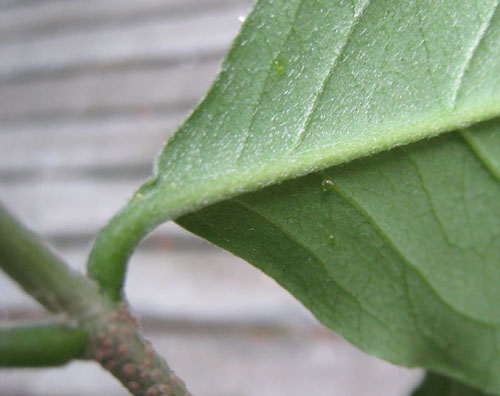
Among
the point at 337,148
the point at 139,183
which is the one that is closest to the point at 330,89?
the point at 337,148

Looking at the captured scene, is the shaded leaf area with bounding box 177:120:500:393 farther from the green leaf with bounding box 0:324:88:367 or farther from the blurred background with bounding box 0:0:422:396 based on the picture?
the blurred background with bounding box 0:0:422:396

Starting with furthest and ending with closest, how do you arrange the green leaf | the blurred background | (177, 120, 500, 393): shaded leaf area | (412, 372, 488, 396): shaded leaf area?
the blurred background
(412, 372, 488, 396): shaded leaf area
(177, 120, 500, 393): shaded leaf area
the green leaf

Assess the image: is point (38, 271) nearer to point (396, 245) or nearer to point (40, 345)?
point (40, 345)

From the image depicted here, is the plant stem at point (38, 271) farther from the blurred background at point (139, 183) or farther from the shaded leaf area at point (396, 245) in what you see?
the blurred background at point (139, 183)

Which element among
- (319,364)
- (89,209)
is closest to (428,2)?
(319,364)

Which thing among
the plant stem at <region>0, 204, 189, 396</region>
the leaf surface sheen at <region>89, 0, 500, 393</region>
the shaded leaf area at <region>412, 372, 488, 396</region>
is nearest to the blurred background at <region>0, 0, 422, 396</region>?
the shaded leaf area at <region>412, 372, 488, 396</region>

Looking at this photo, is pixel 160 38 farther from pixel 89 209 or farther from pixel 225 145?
pixel 225 145
